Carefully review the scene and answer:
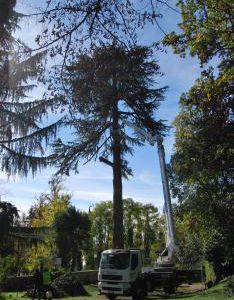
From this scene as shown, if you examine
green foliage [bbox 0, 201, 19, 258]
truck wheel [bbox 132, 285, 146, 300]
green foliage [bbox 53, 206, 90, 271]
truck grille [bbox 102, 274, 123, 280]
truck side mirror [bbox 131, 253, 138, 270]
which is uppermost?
green foliage [bbox 53, 206, 90, 271]

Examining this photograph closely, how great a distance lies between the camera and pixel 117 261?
24.6 meters

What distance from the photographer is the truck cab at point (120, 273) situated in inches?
947

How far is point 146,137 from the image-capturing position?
27.9 m

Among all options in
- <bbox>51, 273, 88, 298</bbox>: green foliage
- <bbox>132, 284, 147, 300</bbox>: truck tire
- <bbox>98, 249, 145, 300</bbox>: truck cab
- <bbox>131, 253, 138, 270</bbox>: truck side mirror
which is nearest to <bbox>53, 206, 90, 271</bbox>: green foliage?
<bbox>51, 273, 88, 298</bbox>: green foliage

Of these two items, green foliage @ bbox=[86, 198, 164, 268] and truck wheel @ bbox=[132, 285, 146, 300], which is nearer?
truck wheel @ bbox=[132, 285, 146, 300]

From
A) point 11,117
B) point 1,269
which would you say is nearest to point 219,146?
point 11,117

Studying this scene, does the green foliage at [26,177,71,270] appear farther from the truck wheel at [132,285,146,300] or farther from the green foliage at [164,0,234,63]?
the green foliage at [164,0,234,63]

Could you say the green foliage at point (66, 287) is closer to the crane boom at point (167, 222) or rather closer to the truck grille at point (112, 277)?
the truck grille at point (112, 277)

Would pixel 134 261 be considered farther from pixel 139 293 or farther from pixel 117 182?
pixel 117 182

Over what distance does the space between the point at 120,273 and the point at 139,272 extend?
3.48 ft

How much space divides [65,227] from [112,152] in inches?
624

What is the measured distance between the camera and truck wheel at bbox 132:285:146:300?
24297 mm

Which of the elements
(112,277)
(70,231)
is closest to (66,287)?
(112,277)

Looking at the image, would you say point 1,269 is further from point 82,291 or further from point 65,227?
point 65,227
